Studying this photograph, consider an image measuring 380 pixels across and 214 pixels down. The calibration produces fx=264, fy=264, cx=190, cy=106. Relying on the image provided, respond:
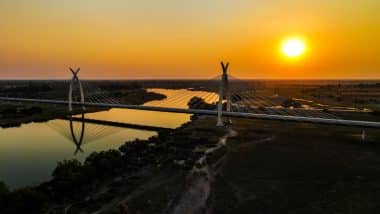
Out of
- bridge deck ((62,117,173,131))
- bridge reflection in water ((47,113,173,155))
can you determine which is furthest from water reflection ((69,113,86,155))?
bridge deck ((62,117,173,131))

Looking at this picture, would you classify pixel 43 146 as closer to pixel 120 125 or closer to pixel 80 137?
pixel 80 137

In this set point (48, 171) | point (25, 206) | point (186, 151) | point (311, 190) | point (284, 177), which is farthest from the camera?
point (186, 151)

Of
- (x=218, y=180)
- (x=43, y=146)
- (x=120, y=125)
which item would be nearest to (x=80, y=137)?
(x=43, y=146)

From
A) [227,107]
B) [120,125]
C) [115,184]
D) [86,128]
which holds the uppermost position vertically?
[227,107]

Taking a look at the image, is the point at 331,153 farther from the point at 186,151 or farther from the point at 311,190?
the point at 186,151

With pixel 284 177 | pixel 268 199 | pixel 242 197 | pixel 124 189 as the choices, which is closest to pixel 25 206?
pixel 124 189

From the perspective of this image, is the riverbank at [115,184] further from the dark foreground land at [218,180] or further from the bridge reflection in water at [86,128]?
the bridge reflection in water at [86,128]
